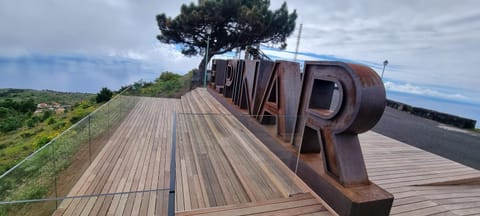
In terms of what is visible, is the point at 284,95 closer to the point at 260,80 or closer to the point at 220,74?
the point at 260,80

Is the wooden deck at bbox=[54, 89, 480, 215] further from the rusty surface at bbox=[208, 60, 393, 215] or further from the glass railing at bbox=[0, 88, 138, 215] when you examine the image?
the rusty surface at bbox=[208, 60, 393, 215]

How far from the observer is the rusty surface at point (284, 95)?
3.47 m

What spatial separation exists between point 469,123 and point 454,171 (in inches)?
294

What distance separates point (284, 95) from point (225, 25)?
10.5 m

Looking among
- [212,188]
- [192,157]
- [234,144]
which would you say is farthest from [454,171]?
[192,157]

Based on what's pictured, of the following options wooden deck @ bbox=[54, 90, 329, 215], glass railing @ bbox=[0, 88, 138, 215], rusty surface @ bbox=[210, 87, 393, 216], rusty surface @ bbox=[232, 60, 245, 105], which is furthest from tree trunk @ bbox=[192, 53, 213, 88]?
rusty surface @ bbox=[210, 87, 393, 216]

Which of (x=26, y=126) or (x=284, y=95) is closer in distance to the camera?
(x=284, y=95)

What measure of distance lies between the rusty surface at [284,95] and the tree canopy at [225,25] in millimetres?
8613

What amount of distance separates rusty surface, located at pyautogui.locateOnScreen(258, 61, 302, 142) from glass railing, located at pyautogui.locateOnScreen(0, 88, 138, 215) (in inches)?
116

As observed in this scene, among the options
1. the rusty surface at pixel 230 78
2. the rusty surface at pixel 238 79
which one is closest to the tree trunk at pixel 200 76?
the rusty surface at pixel 230 78

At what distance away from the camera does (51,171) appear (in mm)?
2932

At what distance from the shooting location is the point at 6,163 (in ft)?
24.7

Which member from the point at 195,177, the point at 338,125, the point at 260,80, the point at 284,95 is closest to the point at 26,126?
the point at 260,80

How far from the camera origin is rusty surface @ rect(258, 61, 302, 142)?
3.47 metres
